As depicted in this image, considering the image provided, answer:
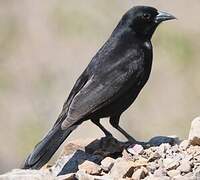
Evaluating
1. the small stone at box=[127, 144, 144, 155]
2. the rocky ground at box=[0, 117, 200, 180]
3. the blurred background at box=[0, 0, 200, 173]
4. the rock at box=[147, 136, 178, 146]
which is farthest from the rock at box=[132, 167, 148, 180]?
the blurred background at box=[0, 0, 200, 173]

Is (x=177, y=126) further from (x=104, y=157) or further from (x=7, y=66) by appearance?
(x=104, y=157)

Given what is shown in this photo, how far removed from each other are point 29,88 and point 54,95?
1.04 m

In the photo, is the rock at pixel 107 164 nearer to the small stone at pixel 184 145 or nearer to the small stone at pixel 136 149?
the small stone at pixel 136 149

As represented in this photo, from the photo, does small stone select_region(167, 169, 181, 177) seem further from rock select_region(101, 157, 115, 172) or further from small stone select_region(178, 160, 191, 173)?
rock select_region(101, 157, 115, 172)

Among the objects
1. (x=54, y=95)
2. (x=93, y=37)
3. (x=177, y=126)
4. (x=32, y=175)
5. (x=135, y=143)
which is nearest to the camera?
(x=32, y=175)

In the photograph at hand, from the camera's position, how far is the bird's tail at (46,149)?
10.8 meters

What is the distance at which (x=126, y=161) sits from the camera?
1041cm

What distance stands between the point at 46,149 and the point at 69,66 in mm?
9984

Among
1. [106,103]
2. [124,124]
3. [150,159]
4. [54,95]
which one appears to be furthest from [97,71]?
[54,95]

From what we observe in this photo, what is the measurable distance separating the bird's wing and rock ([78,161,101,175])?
1.72 ft

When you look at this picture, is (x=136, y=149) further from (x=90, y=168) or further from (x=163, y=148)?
(x=90, y=168)

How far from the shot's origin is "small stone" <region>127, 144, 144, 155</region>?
10841 mm

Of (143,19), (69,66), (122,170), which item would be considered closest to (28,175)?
(122,170)

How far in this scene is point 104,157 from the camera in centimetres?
1089
